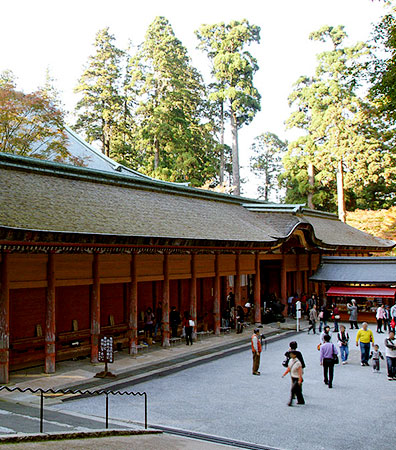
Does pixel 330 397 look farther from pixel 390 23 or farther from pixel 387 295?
pixel 387 295

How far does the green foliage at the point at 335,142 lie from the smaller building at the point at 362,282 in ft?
57.4

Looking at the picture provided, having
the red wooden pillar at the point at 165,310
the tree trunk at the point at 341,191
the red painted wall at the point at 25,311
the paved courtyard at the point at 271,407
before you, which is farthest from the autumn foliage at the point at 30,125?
the tree trunk at the point at 341,191

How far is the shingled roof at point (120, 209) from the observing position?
1421 centimetres

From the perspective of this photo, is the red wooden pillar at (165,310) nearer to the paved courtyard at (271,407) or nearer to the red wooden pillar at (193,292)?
the red wooden pillar at (193,292)

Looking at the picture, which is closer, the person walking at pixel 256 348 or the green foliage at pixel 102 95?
the person walking at pixel 256 348

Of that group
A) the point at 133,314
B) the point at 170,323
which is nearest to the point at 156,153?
the point at 170,323

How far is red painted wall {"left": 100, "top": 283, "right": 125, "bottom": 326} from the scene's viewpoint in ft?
63.1

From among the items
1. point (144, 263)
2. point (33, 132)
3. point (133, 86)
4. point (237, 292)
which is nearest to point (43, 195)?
point (144, 263)

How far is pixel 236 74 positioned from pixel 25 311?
4296cm

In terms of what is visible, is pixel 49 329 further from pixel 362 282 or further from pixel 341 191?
pixel 341 191

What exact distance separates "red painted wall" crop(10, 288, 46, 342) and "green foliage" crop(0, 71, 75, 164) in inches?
710

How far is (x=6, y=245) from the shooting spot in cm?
1298

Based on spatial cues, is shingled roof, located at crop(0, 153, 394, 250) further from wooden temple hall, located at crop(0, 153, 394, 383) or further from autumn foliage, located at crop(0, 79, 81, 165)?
autumn foliage, located at crop(0, 79, 81, 165)

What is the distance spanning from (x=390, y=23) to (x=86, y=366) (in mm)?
15848
